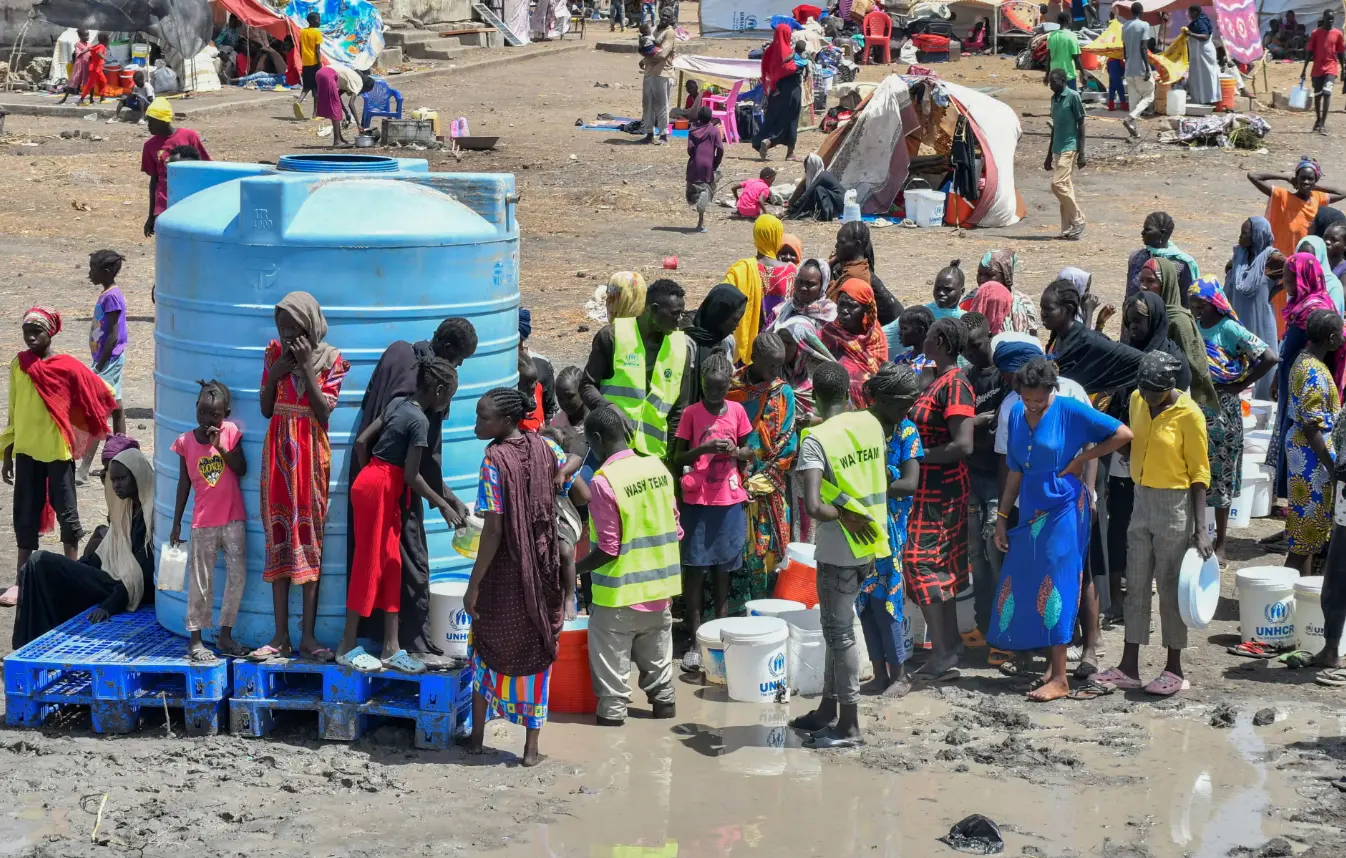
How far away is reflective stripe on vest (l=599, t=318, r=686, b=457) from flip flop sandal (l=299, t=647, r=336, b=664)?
1.62m

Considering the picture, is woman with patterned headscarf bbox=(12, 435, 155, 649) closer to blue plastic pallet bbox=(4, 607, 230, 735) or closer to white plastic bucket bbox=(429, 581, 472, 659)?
Result: blue plastic pallet bbox=(4, 607, 230, 735)

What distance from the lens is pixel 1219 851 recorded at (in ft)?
17.3

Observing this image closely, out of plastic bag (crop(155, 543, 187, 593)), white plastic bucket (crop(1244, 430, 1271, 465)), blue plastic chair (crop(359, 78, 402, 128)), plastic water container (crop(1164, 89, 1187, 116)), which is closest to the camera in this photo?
plastic bag (crop(155, 543, 187, 593))

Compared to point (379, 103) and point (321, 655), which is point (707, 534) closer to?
point (321, 655)

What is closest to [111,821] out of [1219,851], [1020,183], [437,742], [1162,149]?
[437,742]

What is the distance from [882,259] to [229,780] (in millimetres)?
11453

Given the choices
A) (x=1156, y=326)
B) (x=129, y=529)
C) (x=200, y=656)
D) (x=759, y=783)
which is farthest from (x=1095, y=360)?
(x=129, y=529)

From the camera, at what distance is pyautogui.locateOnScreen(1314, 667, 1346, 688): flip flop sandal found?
22.2 ft

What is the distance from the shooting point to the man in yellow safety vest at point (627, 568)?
6035 millimetres

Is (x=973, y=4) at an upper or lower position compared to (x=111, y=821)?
upper

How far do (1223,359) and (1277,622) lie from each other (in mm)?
1569

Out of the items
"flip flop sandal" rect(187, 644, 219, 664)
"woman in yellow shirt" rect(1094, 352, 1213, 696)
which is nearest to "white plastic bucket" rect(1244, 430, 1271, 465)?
"woman in yellow shirt" rect(1094, 352, 1213, 696)

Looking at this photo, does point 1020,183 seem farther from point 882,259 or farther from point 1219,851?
point 1219,851

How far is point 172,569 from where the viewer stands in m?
6.23
